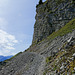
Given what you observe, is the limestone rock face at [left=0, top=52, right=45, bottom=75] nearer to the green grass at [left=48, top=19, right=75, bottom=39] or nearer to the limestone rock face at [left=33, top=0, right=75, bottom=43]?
the green grass at [left=48, top=19, right=75, bottom=39]

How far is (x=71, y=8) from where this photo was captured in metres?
54.3

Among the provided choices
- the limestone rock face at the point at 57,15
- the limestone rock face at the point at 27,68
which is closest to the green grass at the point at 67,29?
the limestone rock face at the point at 57,15

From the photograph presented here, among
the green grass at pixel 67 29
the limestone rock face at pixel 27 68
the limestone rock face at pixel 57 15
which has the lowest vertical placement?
the limestone rock face at pixel 27 68

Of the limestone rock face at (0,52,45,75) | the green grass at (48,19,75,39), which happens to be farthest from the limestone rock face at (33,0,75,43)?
the limestone rock face at (0,52,45,75)

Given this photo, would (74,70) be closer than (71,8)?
Yes

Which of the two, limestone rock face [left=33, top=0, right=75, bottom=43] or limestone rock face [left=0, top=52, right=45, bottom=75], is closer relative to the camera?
limestone rock face [left=0, top=52, right=45, bottom=75]

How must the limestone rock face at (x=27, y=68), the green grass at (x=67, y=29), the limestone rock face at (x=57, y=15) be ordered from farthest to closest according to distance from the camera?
the limestone rock face at (x=57, y=15), the green grass at (x=67, y=29), the limestone rock face at (x=27, y=68)

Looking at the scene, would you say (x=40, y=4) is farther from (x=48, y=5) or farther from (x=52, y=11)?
(x=52, y=11)

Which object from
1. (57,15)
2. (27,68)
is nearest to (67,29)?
(57,15)

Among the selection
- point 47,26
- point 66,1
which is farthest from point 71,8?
Result: point 47,26

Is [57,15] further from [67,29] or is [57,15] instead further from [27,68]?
[27,68]

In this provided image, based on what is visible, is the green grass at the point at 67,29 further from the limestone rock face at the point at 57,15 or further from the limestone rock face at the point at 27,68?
the limestone rock face at the point at 27,68

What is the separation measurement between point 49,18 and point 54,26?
1191 centimetres

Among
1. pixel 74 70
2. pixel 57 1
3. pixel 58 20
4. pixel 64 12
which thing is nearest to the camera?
pixel 74 70
